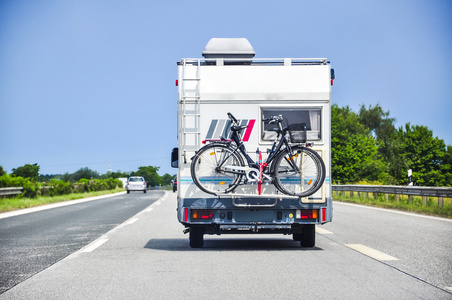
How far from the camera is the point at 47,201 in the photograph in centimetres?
2884

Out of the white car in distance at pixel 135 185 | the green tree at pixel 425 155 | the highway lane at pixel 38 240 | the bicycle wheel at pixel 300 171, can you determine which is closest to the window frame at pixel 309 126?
the bicycle wheel at pixel 300 171

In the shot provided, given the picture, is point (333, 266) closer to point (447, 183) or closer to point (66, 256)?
point (66, 256)

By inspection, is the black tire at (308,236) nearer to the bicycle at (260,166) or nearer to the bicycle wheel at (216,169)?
the bicycle at (260,166)

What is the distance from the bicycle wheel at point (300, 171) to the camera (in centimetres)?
878

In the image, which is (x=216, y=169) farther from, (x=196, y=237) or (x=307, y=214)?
(x=307, y=214)

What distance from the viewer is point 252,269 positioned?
7375mm

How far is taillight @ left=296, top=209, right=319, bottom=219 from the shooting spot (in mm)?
8922

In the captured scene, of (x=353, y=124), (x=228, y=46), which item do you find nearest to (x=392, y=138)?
(x=353, y=124)

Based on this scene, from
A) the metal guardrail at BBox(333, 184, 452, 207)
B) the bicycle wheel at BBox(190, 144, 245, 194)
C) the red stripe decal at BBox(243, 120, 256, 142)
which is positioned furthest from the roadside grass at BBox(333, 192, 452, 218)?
the bicycle wheel at BBox(190, 144, 245, 194)

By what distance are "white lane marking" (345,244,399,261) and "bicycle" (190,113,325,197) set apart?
132 cm

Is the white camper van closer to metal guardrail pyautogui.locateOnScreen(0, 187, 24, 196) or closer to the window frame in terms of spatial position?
the window frame

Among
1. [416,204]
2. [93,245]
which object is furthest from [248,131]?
[416,204]

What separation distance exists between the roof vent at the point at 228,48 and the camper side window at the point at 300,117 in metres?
1.41

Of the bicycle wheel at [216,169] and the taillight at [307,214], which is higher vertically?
the bicycle wheel at [216,169]
